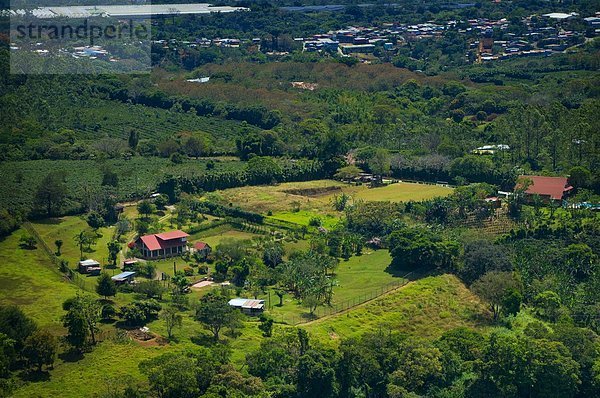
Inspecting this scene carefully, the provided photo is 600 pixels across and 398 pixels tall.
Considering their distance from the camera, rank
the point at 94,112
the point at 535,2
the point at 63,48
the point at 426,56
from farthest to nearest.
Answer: the point at 535,2
the point at 426,56
the point at 63,48
the point at 94,112

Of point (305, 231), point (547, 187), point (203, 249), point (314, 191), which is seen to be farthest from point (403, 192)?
point (203, 249)

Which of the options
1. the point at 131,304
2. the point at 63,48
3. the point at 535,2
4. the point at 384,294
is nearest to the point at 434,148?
the point at 384,294

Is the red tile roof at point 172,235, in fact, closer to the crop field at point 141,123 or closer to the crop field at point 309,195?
the crop field at point 309,195

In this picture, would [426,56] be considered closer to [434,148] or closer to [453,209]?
[434,148]

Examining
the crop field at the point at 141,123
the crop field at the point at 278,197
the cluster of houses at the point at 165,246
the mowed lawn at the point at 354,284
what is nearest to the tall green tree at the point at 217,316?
the mowed lawn at the point at 354,284

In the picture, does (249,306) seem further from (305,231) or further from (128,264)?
(305,231)

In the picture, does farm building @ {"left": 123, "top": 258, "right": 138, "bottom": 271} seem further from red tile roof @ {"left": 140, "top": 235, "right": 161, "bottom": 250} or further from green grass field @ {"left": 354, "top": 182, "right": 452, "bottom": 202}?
green grass field @ {"left": 354, "top": 182, "right": 452, "bottom": 202}
